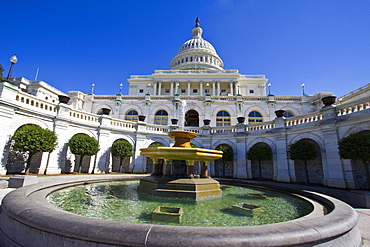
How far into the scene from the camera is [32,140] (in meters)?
12.8

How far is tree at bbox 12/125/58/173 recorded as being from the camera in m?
12.4

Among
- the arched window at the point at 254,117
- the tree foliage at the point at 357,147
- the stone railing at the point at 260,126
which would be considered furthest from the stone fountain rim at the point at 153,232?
the arched window at the point at 254,117

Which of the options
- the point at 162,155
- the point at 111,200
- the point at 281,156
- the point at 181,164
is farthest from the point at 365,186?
the point at 111,200

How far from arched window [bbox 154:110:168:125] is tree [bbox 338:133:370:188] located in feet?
84.7

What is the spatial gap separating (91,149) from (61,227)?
1451cm

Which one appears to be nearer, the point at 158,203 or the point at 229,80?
the point at 158,203

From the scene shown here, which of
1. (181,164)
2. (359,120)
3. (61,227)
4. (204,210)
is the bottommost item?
(204,210)

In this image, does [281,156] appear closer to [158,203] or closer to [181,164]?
[181,164]

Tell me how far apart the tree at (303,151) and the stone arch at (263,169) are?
3.10 m

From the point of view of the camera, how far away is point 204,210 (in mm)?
6684

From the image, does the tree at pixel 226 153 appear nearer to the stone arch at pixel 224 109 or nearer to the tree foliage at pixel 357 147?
the tree foliage at pixel 357 147

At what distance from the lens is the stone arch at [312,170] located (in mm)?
15504

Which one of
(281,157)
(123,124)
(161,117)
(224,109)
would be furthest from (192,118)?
(281,157)

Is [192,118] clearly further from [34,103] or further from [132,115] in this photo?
[34,103]
